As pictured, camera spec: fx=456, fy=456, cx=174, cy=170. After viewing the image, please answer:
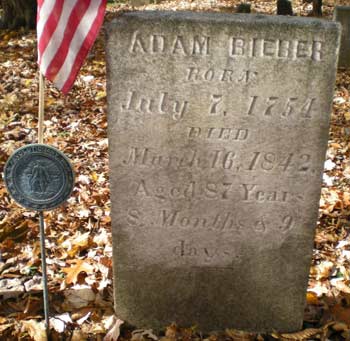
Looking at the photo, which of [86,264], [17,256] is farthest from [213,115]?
[17,256]

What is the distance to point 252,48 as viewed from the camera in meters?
2.22

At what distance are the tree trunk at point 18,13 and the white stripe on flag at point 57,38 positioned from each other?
8.12 meters

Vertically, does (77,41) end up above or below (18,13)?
below

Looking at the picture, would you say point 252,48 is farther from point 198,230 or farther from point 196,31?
point 198,230

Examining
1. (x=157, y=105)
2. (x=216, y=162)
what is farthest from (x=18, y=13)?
(x=216, y=162)

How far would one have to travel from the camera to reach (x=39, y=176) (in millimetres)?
2463

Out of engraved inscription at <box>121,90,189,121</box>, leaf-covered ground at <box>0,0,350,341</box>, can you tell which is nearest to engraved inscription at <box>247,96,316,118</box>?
engraved inscription at <box>121,90,189,121</box>

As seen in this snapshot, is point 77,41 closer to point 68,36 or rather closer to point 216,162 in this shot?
point 68,36

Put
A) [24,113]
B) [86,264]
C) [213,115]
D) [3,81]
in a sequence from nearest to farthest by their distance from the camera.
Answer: [213,115], [86,264], [24,113], [3,81]

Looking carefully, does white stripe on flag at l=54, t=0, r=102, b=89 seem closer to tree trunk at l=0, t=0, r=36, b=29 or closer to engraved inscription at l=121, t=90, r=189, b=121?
engraved inscription at l=121, t=90, r=189, b=121

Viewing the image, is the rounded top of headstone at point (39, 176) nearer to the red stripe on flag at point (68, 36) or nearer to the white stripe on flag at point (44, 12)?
the red stripe on flag at point (68, 36)

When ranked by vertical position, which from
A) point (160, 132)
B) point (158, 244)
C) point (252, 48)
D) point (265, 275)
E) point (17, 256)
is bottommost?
point (17, 256)

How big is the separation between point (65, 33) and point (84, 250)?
6.26ft

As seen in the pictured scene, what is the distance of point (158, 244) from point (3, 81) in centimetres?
543
